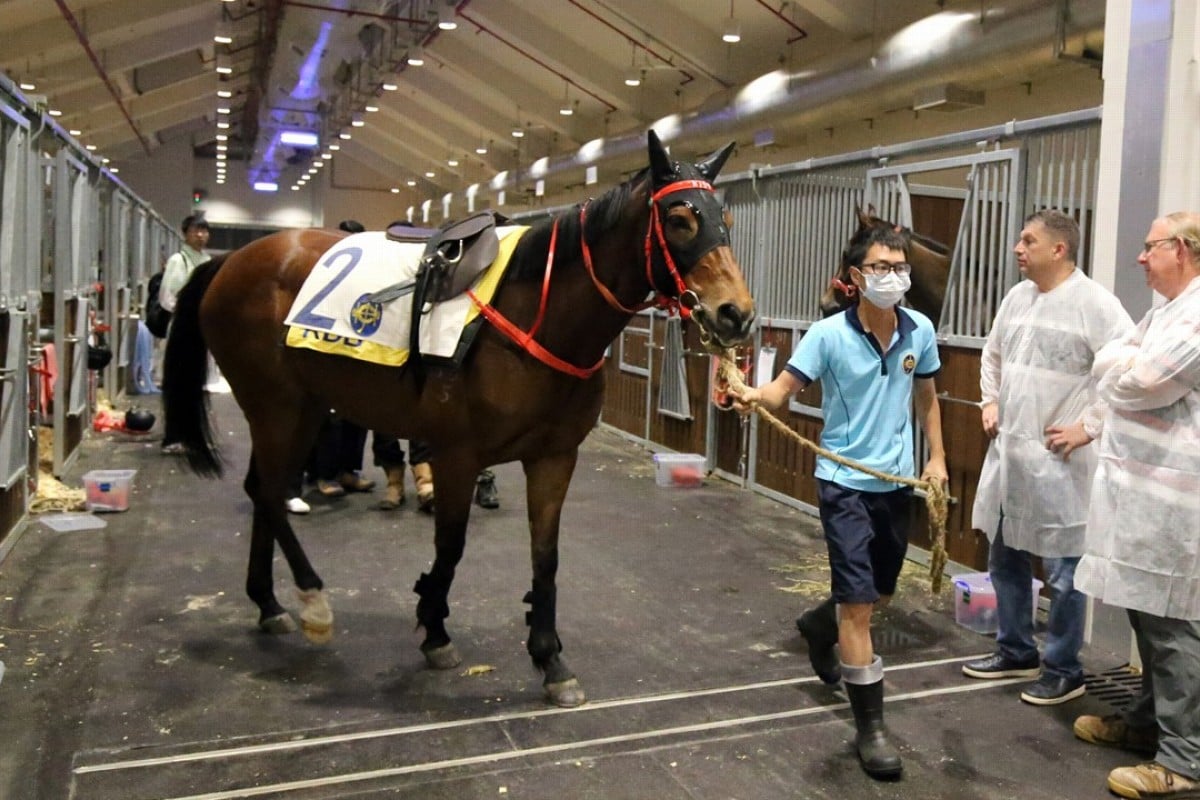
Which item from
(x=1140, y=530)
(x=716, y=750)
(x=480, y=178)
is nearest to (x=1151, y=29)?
(x=1140, y=530)

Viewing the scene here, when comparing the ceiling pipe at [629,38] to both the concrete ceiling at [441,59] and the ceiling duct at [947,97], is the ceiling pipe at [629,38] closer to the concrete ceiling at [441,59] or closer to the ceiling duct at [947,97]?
the concrete ceiling at [441,59]

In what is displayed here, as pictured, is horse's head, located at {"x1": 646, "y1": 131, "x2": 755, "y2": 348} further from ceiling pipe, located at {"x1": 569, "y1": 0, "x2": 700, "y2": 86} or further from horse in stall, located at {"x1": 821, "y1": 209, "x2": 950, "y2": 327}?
ceiling pipe, located at {"x1": 569, "y1": 0, "x2": 700, "y2": 86}

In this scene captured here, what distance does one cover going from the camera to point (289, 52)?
12.1 metres

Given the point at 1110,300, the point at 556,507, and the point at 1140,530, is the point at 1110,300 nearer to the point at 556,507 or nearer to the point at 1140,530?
the point at 1140,530

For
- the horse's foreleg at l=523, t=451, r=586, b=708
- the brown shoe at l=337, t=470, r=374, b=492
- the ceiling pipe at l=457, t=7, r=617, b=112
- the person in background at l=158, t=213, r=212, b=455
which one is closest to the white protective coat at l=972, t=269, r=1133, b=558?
the horse's foreleg at l=523, t=451, r=586, b=708

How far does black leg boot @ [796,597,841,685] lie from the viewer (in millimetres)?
2781

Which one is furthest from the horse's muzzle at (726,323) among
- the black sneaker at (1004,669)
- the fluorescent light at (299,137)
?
the fluorescent light at (299,137)

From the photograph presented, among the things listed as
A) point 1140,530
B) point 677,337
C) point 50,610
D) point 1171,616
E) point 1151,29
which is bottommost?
point 50,610

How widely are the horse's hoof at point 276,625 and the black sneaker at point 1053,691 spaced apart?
2305mm

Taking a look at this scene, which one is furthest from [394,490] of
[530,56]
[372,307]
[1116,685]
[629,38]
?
[530,56]

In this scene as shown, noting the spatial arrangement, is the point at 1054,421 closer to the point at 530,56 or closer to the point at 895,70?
the point at 895,70

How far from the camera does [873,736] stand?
93.2 inches

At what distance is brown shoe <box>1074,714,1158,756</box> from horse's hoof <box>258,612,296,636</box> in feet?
7.87

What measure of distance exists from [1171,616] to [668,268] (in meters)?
1.42
